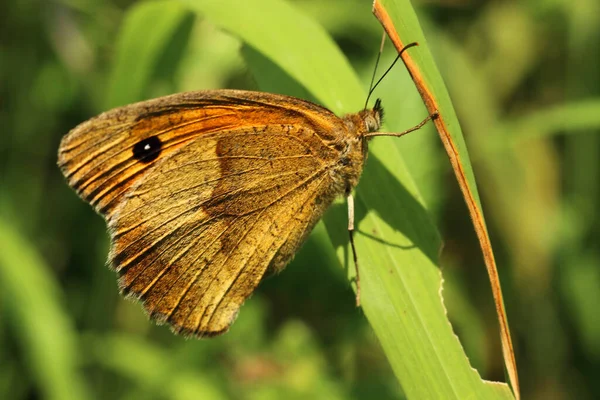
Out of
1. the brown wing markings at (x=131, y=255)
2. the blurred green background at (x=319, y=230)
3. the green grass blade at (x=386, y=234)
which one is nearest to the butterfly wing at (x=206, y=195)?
the brown wing markings at (x=131, y=255)

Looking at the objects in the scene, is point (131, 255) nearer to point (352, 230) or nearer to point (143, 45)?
point (352, 230)

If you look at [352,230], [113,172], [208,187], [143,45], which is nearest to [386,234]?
[352,230]

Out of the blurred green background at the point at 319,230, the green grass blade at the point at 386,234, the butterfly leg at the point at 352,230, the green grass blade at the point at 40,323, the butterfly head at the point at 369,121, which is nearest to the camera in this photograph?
the green grass blade at the point at 386,234

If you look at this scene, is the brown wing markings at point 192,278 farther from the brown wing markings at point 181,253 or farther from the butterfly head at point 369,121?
the butterfly head at point 369,121

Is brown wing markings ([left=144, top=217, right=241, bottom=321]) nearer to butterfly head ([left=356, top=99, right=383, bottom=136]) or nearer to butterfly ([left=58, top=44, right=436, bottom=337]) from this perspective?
butterfly ([left=58, top=44, right=436, bottom=337])

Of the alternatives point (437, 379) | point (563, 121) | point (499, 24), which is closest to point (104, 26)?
point (499, 24)

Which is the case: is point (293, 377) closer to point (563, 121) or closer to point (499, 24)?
point (563, 121)
